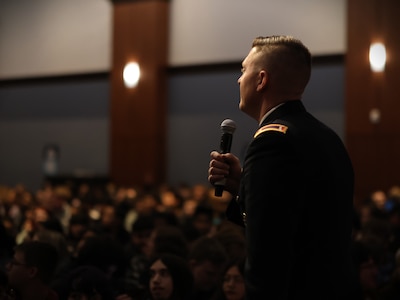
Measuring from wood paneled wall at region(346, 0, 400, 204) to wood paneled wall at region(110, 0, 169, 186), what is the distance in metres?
4.03

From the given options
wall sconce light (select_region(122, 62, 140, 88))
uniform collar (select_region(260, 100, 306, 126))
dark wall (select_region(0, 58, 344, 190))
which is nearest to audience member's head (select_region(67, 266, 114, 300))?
uniform collar (select_region(260, 100, 306, 126))

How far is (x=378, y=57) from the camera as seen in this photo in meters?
11.4

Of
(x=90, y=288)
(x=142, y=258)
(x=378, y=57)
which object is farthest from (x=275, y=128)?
(x=378, y=57)

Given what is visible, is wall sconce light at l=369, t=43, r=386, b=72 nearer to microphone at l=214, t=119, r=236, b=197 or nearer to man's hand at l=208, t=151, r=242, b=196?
microphone at l=214, t=119, r=236, b=197

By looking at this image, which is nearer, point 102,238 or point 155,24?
point 102,238

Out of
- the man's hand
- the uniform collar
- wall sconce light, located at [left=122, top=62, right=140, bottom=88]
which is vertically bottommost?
wall sconce light, located at [left=122, top=62, right=140, bottom=88]

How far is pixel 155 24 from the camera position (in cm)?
1383

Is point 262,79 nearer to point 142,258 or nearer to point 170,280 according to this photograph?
point 170,280

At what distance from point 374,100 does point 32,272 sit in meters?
8.90

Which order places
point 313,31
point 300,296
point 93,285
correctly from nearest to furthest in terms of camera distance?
1. point 300,296
2. point 93,285
3. point 313,31

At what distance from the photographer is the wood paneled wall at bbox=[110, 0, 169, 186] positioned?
13.9m

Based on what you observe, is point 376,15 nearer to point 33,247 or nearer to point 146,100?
point 146,100

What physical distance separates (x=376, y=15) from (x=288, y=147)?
10221 millimetres

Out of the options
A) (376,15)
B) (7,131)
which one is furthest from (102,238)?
(7,131)
